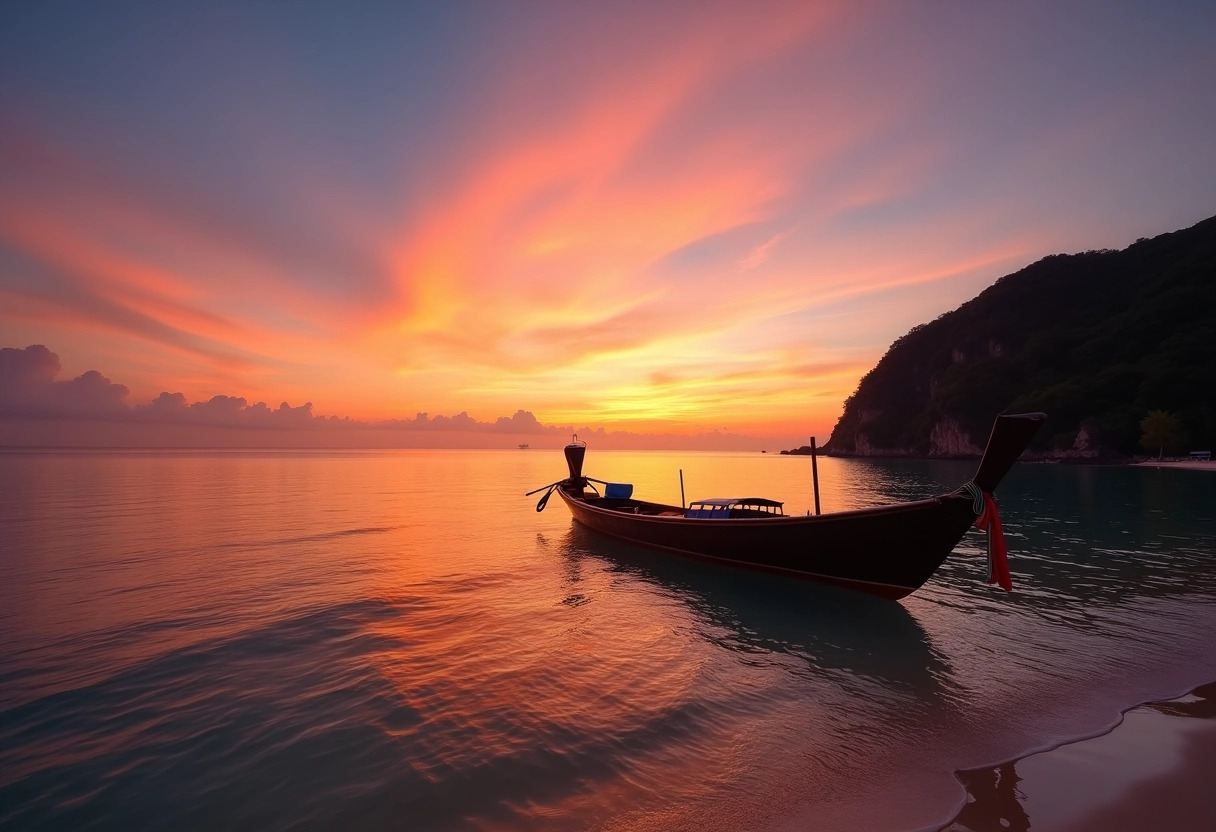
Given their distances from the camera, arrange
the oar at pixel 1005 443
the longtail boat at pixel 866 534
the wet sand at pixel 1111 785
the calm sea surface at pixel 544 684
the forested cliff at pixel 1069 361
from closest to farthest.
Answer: the wet sand at pixel 1111 785 < the calm sea surface at pixel 544 684 < the oar at pixel 1005 443 < the longtail boat at pixel 866 534 < the forested cliff at pixel 1069 361

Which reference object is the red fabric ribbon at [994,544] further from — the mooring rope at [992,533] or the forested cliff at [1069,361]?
the forested cliff at [1069,361]

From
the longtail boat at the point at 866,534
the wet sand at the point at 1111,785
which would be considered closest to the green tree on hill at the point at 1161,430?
the longtail boat at the point at 866,534

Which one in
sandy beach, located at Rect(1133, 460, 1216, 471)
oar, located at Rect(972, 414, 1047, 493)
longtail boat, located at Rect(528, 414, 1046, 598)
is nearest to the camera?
oar, located at Rect(972, 414, 1047, 493)

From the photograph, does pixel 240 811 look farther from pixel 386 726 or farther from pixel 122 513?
pixel 122 513

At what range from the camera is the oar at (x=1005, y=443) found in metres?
10.7

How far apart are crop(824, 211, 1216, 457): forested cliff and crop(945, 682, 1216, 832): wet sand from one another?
107653mm

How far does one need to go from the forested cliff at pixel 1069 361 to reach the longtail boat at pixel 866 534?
101m

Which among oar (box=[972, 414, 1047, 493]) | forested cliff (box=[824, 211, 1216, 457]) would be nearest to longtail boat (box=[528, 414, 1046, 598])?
oar (box=[972, 414, 1047, 493])

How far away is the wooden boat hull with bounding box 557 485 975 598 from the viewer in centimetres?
1323

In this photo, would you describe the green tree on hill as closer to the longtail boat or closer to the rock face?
the rock face

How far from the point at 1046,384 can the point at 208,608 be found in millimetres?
142103

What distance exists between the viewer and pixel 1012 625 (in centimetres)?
1294

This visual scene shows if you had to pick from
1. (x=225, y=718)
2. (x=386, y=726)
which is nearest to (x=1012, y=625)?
(x=386, y=726)

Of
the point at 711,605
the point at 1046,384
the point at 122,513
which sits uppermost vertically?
the point at 1046,384
